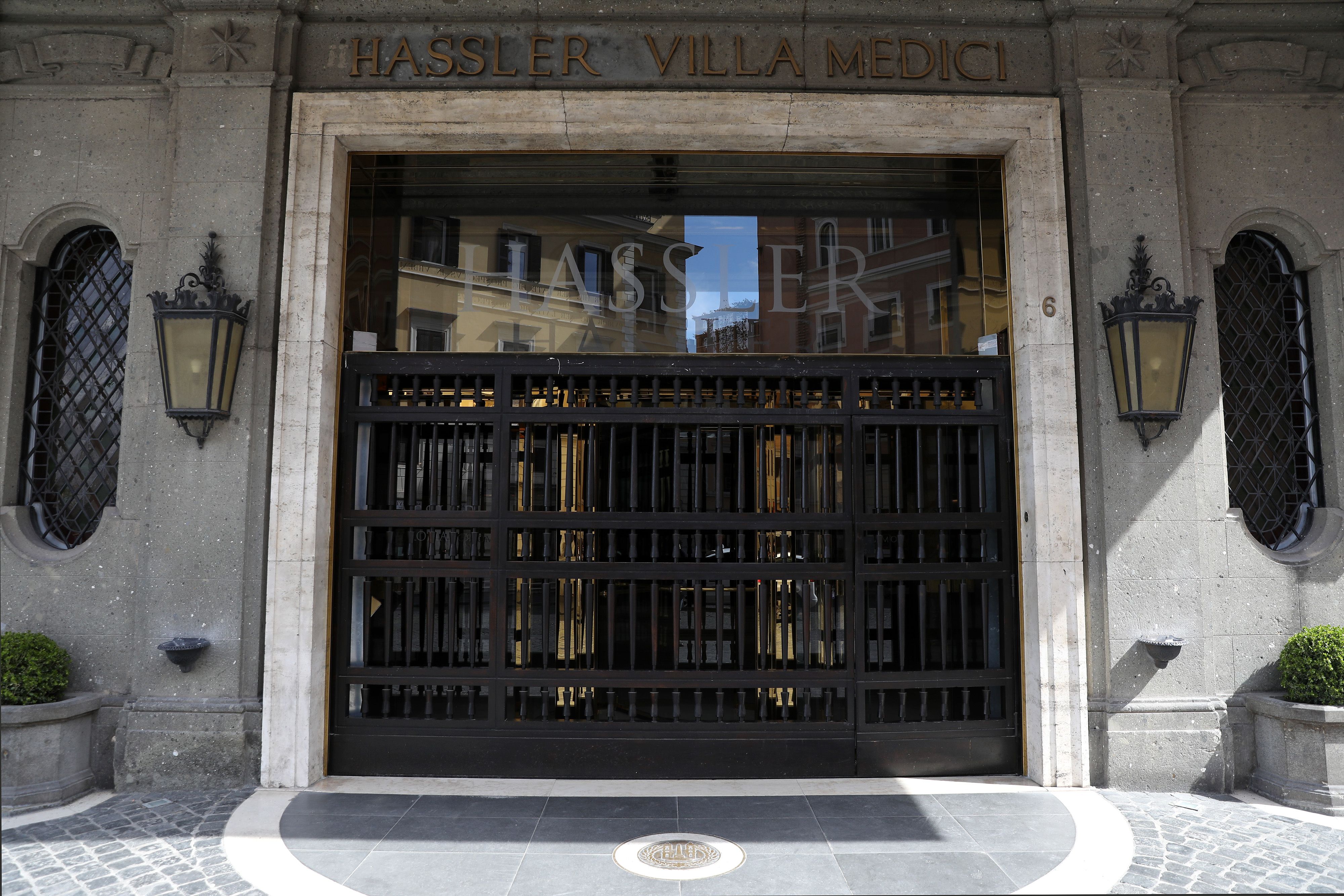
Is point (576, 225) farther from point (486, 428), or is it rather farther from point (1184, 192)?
point (1184, 192)

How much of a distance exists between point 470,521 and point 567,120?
3084 millimetres

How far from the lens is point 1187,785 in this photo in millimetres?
5375

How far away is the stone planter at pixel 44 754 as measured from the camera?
4980mm

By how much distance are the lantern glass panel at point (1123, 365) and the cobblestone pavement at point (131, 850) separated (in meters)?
6.03

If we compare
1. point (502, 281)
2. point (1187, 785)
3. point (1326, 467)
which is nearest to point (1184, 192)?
point (1326, 467)

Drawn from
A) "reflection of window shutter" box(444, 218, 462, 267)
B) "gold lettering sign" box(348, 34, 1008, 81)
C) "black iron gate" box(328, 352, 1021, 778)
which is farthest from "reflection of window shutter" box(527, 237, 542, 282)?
"gold lettering sign" box(348, 34, 1008, 81)

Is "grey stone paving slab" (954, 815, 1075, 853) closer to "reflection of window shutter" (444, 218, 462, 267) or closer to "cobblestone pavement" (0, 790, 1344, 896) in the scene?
"cobblestone pavement" (0, 790, 1344, 896)

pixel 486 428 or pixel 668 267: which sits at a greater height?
pixel 668 267

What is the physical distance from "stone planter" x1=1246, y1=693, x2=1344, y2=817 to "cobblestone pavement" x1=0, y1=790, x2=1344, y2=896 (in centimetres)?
29

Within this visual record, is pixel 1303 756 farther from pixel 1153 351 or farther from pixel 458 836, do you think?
pixel 458 836

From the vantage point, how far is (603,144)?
6102 millimetres

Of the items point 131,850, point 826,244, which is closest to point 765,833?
point 131,850

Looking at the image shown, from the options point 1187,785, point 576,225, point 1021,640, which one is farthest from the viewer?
point 576,225

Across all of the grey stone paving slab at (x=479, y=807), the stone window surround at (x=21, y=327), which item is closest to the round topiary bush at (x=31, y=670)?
the stone window surround at (x=21, y=327)
